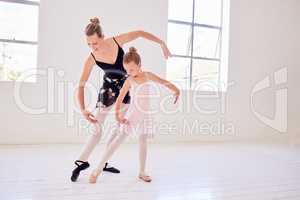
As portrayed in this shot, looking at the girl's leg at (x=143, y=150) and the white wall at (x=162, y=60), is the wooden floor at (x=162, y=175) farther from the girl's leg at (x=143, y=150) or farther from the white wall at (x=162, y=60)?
the white wall at (x=162, y=60)

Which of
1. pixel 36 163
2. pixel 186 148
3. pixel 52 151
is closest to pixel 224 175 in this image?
pixel 186 148

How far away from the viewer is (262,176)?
2.57m

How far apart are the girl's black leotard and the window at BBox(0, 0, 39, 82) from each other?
6.02ft

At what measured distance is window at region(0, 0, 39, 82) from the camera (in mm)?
3826

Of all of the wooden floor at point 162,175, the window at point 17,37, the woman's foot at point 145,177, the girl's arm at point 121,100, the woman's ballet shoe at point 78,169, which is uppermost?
the window at point 17,37

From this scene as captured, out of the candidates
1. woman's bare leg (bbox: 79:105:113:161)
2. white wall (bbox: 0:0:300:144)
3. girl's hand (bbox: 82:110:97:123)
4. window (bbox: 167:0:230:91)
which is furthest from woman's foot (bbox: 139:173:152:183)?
window (bbox: 167:0:230:91)

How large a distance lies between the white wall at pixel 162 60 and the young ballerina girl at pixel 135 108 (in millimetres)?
1812

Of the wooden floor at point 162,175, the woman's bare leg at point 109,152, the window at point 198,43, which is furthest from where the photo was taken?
the window at point 198,43

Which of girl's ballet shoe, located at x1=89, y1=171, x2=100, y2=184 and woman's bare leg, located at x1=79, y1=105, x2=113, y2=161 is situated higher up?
woman's bare leg, located at x1=79, y1=105, x2=113, y2=161

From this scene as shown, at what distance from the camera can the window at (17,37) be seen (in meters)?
3.83

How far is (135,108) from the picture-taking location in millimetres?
2244

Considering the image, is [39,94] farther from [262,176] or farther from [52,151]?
[262,176]

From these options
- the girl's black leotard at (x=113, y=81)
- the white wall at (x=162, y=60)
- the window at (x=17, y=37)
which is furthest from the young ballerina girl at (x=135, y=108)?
the window at (x=17, y=37)

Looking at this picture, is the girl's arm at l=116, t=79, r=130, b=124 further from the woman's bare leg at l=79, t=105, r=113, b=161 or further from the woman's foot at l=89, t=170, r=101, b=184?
the woman's foot at l=89, t=170, r=101, b=184
